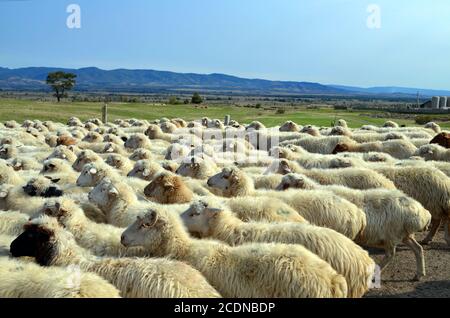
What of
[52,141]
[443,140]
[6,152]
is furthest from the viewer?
[52,141]

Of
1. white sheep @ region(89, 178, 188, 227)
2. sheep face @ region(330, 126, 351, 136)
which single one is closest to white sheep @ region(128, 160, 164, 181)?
white sheep @ region(89, 178, 188, 227)

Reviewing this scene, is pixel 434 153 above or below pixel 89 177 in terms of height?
above

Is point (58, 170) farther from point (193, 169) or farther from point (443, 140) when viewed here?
point (443, 140)

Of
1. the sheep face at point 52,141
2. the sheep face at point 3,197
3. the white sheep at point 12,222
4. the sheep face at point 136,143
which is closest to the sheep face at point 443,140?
the sheep face at point 136,143

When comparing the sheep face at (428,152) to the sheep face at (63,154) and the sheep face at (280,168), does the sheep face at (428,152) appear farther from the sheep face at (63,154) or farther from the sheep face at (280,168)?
the sheep face at (63,154)

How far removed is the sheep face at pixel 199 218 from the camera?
7.38m

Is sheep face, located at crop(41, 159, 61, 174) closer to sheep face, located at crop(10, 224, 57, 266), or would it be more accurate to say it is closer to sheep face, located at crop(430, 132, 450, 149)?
sheep face, located at crop(10, 224, 57, 266)

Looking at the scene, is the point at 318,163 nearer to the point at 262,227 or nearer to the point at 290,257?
the point at 262,227

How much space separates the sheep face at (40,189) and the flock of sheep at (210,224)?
0.02 metres

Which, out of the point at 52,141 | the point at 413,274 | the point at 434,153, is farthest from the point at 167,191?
the point at 52,141

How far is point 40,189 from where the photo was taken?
9.61m

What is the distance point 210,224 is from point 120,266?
1907 millimetres

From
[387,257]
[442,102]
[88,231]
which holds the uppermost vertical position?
[442,102]

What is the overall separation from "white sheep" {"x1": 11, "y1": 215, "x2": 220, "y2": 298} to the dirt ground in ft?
12.4
